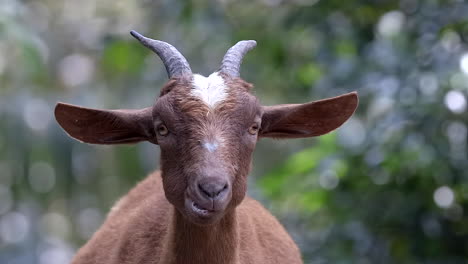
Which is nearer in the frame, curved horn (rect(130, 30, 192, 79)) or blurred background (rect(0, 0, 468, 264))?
curved horn (rect(130, 30, 192, 79))

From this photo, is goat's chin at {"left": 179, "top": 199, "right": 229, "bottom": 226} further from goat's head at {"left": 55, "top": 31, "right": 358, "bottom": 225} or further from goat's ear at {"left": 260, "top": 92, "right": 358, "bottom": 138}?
goat's ear at {"left": 260, "top": 92, "right": 358, "bottom": 138}

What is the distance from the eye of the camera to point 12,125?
43.7 feet

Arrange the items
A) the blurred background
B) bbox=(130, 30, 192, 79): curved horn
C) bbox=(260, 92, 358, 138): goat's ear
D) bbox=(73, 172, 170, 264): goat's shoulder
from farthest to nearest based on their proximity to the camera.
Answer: the blurred background, bbox=(73, 172, 170, 264): goat's shoulder, bbox=(260, 92, 358, 138): goat's ear, bbox=(130, 30, 192, 79): curved horn

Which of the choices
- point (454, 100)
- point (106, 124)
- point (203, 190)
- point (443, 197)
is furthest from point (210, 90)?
point (443, 197)

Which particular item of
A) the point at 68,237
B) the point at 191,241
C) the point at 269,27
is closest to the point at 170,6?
the point at 269,27

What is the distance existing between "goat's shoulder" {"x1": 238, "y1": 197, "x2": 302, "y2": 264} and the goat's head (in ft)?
2.55

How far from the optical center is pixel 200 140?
17.5 ft

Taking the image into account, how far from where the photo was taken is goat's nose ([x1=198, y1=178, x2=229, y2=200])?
5.11 meters

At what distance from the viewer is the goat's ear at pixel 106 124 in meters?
5.88

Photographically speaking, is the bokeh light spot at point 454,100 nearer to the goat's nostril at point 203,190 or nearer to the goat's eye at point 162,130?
the goat's eye at point 162,130

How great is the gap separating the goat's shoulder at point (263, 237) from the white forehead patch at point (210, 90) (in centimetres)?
119

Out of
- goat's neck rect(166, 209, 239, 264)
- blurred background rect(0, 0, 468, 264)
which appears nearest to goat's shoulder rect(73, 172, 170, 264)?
goat's neck rect(166, 209, 239, 264)

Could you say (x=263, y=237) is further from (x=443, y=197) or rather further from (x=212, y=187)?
(x=443, y=197)

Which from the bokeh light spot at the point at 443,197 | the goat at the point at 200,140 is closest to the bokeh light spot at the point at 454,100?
the bokeh light spot at the point at 443,197
